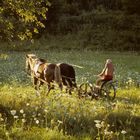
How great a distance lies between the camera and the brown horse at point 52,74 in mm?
19078

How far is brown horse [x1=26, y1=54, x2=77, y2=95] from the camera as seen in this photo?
1908 cm

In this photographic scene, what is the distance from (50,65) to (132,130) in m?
7.26

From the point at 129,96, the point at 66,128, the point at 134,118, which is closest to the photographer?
the point at 66,128

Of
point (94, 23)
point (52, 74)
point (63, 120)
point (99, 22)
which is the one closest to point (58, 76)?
point (52, 74)

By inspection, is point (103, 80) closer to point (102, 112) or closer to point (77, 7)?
point (102, 112)

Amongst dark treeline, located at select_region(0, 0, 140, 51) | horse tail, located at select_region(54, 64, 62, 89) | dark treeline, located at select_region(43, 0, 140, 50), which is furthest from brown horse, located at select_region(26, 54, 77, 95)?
dark treeline, located at select_region(43, 0, 140, 50)

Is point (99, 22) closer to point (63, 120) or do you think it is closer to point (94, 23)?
point (94, 23)

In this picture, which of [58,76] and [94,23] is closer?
Answer: [58,76]

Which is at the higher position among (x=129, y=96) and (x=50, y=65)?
(x=50, y=65)

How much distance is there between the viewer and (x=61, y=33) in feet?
222

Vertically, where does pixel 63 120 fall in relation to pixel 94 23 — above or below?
below

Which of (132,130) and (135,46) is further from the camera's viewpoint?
(135,46)

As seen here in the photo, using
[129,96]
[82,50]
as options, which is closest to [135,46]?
[82,50]

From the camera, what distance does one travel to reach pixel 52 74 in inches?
757
